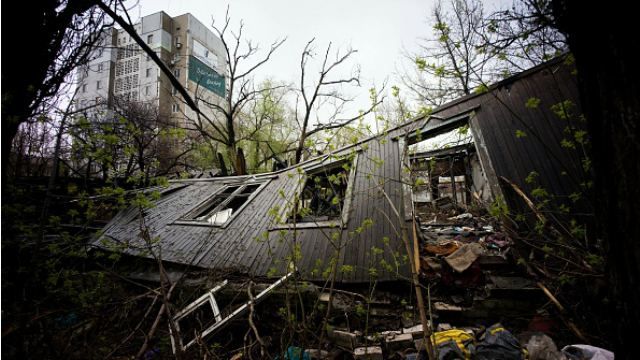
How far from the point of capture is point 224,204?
8391mm

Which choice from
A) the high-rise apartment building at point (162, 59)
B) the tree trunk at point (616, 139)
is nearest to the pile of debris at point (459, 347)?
the tree trunk at point (616, 139)

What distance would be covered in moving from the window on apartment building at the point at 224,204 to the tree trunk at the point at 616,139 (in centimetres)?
746

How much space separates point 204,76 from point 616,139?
708 inches

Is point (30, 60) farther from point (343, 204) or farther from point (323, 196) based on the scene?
point (343, 204)

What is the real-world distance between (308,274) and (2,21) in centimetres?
482

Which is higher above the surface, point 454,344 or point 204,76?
point 204,76

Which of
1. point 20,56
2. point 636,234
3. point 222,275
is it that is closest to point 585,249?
point 636,234

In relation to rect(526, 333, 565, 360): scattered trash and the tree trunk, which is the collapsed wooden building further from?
the tree trunk

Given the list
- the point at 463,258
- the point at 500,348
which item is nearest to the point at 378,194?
the point at 463,258

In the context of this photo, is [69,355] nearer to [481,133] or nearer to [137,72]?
[481,133]

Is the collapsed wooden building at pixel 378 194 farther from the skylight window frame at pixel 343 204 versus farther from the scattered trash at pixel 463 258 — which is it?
the scattered trash at pixel 463 258

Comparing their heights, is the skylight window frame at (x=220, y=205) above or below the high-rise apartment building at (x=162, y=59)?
below

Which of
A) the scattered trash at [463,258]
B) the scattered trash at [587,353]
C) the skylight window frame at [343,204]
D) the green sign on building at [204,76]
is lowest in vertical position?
the scattered trash at [587,353]

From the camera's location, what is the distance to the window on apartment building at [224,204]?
7973 mm
